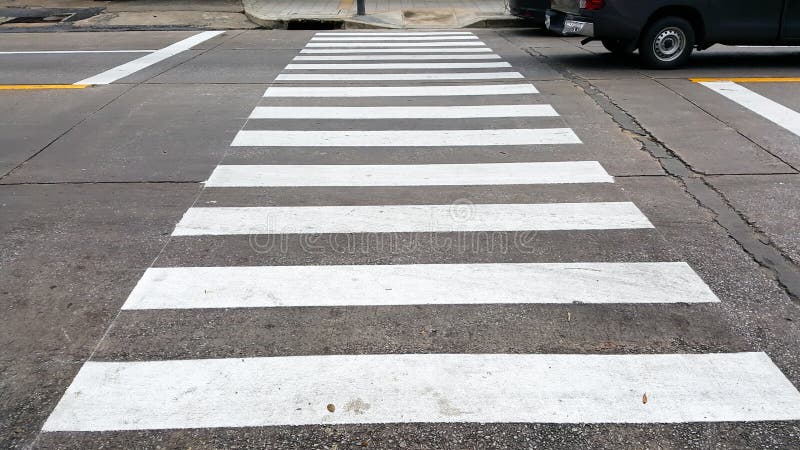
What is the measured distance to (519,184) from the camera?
6609mm

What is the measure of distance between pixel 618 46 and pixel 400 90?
417 cm

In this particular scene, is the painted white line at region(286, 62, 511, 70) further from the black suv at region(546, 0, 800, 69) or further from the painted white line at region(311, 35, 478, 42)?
the painted white line at region(311, 35, 478, 42)

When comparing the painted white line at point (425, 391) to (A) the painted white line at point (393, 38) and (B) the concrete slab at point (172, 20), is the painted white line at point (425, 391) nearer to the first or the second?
(A) the painted white line at point (393, 38)

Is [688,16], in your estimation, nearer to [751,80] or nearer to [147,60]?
[751,80]

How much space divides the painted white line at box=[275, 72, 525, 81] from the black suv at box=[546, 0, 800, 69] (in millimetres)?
1453

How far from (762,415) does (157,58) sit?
1241cm

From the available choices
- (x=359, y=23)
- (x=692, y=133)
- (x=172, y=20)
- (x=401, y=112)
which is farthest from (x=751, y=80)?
(x=172, y=20)

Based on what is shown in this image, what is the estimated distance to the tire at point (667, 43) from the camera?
1147 centimetres

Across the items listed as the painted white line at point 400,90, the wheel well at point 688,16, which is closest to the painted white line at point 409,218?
the painted white line at point 400,90

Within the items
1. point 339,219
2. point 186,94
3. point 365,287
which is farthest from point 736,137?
point 186,94

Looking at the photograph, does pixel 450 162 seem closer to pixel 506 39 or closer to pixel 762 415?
pixel 762 415

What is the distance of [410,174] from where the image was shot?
6.90 metres

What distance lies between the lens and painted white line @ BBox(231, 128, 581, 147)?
791cm

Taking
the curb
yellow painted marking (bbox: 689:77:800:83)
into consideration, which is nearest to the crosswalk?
yellow painted marking (bbox: 689:77:800:83)
